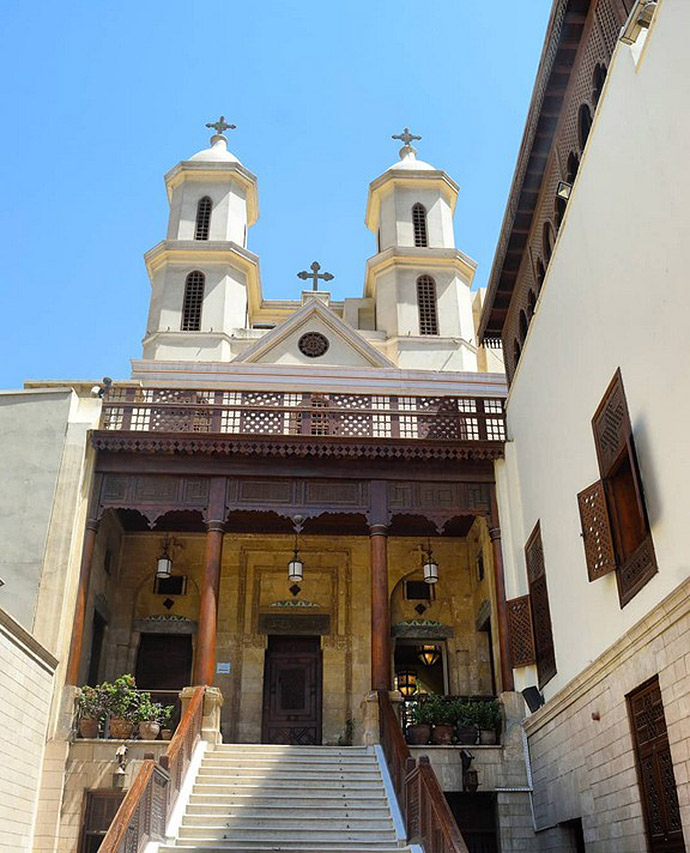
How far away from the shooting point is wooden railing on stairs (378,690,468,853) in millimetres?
8164

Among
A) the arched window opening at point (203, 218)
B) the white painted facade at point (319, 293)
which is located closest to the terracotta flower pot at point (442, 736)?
the white painted facade at point (319, 293)

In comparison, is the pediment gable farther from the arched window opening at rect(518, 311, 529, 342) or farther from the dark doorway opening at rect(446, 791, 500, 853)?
the dark doorway opening at rect(446, 791, 500, 853)

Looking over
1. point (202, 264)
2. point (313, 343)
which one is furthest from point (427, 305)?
point (202, 264)

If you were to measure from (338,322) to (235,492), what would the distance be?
9478 mm

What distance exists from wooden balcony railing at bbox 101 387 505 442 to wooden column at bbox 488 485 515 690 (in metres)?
1.31

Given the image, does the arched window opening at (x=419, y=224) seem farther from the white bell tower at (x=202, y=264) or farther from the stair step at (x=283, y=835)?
the stair step at (x=283, y=835)

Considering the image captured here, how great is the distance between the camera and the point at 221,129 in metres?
28.4

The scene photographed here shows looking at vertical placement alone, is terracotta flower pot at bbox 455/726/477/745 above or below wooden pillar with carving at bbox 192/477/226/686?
below

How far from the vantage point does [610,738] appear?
9.50m

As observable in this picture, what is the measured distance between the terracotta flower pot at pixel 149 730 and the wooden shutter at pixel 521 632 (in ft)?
17.5

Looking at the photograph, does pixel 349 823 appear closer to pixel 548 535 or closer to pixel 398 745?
pixel 398 745

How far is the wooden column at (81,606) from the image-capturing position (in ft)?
42.4

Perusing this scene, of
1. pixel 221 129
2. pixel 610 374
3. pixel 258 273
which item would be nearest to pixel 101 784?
pixel 610 374

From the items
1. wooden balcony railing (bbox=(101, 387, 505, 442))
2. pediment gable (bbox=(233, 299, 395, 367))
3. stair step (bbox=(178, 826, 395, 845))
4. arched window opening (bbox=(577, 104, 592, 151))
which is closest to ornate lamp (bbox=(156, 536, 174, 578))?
wooden balcony railing (bbox=(101, 387, 505, 442))
